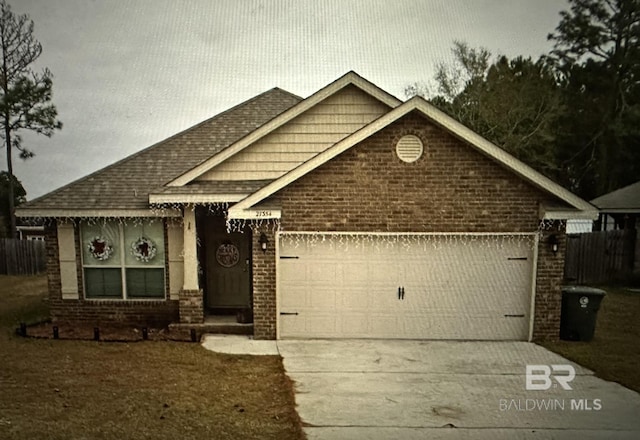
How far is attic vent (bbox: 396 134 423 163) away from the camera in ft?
28.8

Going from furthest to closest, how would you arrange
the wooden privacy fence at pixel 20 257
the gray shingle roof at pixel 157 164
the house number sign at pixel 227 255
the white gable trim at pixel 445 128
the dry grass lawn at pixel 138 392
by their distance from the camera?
the wooden privacy fence at pixel 20 257, the house number sign at pixel 227 255, the gray shingle roof at pixel 157 164, the white gable trim at pixel 445 128, the dry grass lawn at pixel 138 392

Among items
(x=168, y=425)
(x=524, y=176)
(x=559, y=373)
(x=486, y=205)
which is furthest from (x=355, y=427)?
(x=524, y=176)

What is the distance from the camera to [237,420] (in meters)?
5.69

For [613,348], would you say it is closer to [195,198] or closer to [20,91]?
[195,198]

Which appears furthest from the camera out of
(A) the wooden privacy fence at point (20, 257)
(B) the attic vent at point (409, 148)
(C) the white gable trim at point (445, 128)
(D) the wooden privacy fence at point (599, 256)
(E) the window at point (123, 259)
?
(A) the wooden privacy fence at point (20, 257)

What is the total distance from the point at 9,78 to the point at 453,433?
13.1m

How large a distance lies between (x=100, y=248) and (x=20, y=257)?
11959 millimetres

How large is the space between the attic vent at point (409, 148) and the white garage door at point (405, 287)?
5.41 feet

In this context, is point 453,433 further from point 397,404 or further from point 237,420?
point 237,420

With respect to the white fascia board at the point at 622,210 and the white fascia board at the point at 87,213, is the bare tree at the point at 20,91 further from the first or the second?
the white fascia board at the point at 622,210

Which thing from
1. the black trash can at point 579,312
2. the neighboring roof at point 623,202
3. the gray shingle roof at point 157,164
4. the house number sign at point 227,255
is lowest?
the black trash can at point 579,312

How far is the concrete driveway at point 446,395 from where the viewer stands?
556 centimetres

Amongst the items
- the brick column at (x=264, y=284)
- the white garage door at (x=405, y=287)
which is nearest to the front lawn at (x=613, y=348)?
the white garage door at (x=405, y=287)

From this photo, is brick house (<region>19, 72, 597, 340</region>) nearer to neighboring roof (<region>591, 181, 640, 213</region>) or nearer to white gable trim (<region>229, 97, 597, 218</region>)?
white gable trim (<region>229, 97, 597, 218</region>)
